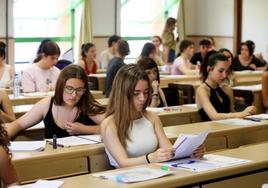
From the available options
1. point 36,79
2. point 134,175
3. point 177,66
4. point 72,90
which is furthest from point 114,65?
point 134,175

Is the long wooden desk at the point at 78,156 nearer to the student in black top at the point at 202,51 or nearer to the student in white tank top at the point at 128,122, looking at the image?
the student in white tank top at the point at 128,122

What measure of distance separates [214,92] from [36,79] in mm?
2523

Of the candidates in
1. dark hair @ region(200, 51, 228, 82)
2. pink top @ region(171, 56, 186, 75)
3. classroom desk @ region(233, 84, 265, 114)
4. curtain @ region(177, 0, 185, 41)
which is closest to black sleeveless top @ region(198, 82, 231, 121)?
dark hair @ region(200, 51, 228, 82)

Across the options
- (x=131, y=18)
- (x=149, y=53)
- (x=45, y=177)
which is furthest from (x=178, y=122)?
(x=131, y=18)

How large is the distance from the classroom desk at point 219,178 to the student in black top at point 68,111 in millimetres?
1079

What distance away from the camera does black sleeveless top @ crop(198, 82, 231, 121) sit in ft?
16.9

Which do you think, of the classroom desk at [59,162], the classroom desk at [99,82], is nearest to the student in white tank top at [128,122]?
the classroom desk at [59,162]

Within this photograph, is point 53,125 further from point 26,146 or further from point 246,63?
point 246,63

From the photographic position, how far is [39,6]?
11883 millimetres

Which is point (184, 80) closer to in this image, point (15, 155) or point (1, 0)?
point (1, 0)

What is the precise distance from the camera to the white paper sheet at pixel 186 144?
307 centimetres

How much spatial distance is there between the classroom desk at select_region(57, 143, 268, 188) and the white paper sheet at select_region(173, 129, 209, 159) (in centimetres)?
17

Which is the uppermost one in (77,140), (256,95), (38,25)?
(38,25)

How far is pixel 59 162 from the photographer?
11.0 ft
